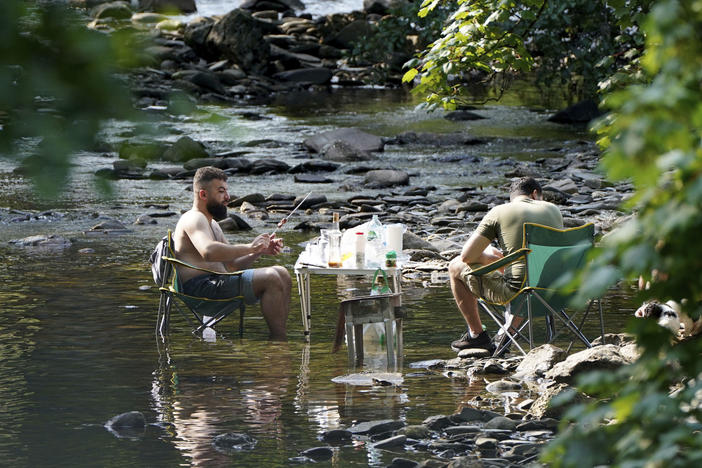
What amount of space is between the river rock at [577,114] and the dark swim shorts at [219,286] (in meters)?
20.1

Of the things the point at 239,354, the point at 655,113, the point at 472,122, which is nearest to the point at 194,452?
the point at 239,354

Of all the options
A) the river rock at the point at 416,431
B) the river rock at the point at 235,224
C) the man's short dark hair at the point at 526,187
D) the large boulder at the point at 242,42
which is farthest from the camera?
the large boulder at the point at 242,42

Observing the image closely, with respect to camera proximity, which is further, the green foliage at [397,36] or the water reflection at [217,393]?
the green foliage at [397,36]

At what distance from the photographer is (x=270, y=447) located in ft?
Answer: 17.2

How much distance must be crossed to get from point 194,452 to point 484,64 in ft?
11.5

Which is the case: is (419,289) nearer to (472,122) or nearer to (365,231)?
(365,231)

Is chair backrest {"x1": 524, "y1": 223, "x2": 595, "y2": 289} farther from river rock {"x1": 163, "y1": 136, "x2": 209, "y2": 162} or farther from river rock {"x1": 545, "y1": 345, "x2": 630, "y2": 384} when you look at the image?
river rock {"x1": 163, "y1": 136, "x2": 209, "y2": 162}

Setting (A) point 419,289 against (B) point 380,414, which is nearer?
(B) point 380,414

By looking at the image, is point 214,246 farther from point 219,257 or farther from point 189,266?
point 189,266

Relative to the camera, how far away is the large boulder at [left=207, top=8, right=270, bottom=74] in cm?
3547

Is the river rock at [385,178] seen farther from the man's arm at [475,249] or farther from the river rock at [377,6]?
the river rock at [377,6]

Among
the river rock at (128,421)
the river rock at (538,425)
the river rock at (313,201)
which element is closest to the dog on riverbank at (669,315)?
the river rock at (538,425)

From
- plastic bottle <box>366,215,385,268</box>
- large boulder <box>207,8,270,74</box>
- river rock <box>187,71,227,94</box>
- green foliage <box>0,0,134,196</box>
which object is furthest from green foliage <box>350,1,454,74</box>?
green foliage <box>0,0,134,196</box>

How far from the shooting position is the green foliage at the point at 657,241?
2.04m
